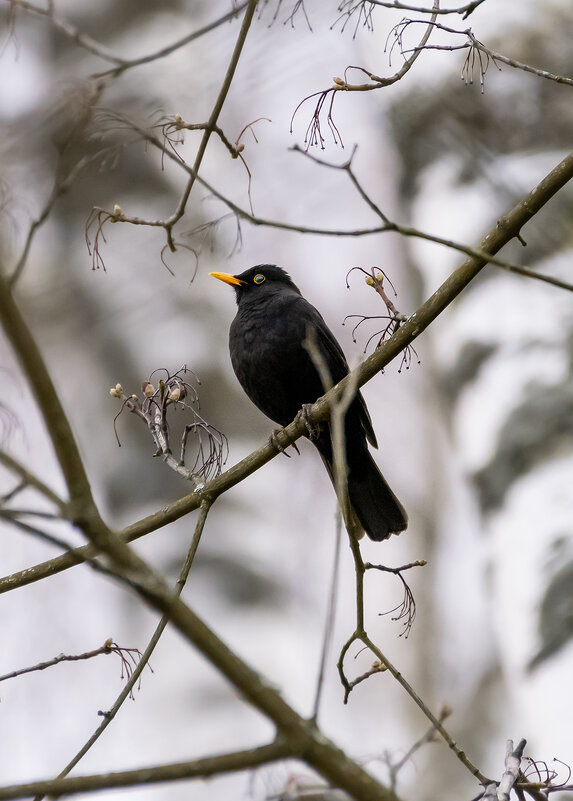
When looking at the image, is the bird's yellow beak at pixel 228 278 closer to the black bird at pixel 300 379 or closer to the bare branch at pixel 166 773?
the black bird at pixel 300 379

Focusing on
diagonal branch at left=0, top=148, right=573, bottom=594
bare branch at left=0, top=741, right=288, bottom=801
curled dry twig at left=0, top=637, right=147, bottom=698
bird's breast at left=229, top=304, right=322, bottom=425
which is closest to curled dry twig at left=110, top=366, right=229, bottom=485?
diagonal branch at left=0, top=148, right=573, bottom=594

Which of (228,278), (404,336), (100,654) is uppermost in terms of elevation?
(228,278)

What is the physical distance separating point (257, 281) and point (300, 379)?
729 millimetres

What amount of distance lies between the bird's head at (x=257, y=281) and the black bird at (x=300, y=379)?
0.82 feet

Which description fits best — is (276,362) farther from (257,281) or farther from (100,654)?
(100,654)

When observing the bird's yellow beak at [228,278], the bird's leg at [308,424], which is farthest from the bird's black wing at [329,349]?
the bird's leg at [308,424]

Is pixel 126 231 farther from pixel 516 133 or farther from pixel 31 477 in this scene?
pixel 31 477

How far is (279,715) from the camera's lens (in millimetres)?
1207

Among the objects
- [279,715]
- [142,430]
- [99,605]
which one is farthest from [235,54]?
[99,605]

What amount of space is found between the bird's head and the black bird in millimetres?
250

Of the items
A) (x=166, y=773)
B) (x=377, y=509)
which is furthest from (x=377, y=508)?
(x=166, y=773)

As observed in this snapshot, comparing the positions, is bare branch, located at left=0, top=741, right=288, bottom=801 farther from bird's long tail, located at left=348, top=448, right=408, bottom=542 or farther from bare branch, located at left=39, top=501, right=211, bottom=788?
bird's long tail, located at left=348, top=448, right=408, bottom=542

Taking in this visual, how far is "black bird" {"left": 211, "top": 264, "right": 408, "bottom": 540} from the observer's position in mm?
3701

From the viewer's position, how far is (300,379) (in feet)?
12.2
